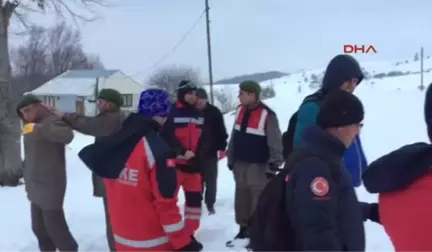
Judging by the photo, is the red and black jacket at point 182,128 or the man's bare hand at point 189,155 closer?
the man's bare hand at point 189,155

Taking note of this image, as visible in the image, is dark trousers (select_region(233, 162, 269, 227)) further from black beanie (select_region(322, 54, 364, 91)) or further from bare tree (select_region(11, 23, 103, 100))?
bare tree (select_region(11, 23, 103, 100))

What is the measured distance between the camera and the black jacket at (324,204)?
2055mm

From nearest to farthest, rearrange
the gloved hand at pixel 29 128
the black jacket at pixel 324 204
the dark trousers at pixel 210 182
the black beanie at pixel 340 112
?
1. the black jacket at pixel 324 204
2. the black beanie at pixel 340 112
3. the gloved hand at pixel 29 128
4. the dark trousers at pixel 210 182

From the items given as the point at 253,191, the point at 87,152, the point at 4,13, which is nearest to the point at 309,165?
the point at 87,152

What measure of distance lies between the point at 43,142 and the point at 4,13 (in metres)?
5.87

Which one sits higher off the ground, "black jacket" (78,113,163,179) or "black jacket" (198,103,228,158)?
"black jacket" (78,113,163,179)

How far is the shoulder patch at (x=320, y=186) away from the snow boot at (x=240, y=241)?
3509mm

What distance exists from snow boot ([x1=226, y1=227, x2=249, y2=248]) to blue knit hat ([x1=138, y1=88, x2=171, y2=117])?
2.71 m

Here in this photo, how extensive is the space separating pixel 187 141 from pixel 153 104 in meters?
2.46

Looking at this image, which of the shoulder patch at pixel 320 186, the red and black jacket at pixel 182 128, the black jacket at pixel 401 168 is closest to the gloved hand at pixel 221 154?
the red and black jacket at pixel 182 128

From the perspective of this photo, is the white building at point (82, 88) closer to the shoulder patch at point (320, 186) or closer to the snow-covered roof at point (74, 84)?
the snow-covered roof at point (74, 84)

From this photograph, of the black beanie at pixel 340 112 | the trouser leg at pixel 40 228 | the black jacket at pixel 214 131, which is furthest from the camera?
the black jacket at pixel 214 131

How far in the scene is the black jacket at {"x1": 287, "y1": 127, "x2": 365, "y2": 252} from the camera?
205 centimetres

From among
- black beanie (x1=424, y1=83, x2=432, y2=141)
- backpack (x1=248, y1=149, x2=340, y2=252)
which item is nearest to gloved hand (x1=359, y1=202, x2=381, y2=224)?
backpack (x1=248, y1=149, x2=340, y2=252)
